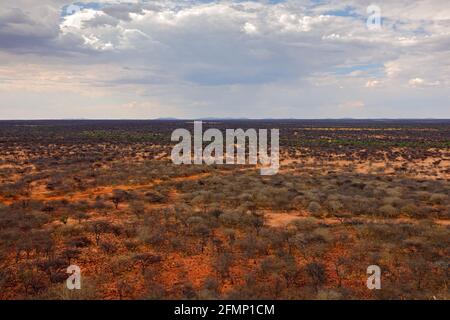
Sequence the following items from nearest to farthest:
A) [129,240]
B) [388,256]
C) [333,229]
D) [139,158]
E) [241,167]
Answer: [388,256], [129,240], [333,229], [241,167], [139,158]

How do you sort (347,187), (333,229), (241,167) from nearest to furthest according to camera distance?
(333,229)
(347,187)
(241,167)

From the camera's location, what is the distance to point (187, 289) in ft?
30.3

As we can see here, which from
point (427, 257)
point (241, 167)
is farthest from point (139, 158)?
point (427, 257)

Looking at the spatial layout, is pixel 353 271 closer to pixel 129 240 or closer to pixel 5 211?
pixel 129 240

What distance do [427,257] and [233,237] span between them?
256 inches

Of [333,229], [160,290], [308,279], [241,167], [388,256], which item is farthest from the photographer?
[241,167]

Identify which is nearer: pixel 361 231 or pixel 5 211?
pixel 361 231

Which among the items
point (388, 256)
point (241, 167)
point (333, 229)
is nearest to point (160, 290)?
point (388, 256)

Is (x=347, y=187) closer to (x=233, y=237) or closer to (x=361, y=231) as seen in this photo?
(x=361, y=231)

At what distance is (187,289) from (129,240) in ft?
15.1

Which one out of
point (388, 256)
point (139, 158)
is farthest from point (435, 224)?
point (139, 158)

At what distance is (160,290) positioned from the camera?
9.06 metres

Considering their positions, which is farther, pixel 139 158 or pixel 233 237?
pixel 139 158

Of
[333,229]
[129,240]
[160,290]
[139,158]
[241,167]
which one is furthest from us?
[139,158]
